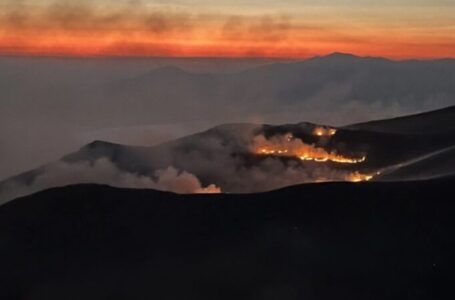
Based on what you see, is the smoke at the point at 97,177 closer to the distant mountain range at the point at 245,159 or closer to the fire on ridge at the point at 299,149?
the distant mountain range at the point at 245,159

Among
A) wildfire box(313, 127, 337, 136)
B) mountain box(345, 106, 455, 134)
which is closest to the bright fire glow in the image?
wildfire box(313, 127, 337, 136)

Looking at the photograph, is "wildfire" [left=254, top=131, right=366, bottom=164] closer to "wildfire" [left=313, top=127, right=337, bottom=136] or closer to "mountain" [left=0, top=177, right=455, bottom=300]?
"wildfire" [left=313, top=127, right=337, bottom=136]

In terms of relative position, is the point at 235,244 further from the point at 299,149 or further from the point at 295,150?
the point at 299,149

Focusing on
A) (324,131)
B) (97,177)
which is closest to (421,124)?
(324,131)

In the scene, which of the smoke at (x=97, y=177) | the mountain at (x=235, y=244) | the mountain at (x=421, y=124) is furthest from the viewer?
the mountain at (x=421, y=124)

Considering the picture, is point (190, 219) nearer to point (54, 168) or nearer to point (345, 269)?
point (345, 269)

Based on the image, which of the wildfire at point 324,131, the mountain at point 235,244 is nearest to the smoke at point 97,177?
the wildfire at point 324,131
